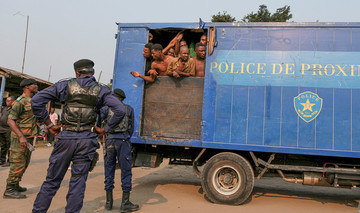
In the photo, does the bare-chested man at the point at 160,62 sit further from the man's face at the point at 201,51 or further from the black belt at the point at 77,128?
the black belt at the point at 77,128

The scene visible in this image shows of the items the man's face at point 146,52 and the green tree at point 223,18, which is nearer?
the man's face at point 146,52

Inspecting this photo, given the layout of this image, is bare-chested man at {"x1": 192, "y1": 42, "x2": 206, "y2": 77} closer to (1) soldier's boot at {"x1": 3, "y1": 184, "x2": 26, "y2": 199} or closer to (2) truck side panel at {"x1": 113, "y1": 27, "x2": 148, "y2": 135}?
(2) truck side panel at {"x1": 113, "y1": 27, "x2": 148, "y2": 135}

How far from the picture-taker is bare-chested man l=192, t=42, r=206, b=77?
16.5ft

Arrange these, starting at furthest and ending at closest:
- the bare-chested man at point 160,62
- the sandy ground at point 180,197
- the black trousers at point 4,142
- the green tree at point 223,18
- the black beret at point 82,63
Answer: the green tree at point 223,18
the black trousers at point 4,142
the bare-chested man at point 160,62
the sandy ground at point 180,197
the black beret at point 82,63

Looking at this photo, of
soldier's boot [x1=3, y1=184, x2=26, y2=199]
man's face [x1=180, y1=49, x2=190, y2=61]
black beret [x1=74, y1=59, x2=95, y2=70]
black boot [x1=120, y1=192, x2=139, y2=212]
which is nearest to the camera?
black beret [x1=74, y1=59, x2=95, y2=70]

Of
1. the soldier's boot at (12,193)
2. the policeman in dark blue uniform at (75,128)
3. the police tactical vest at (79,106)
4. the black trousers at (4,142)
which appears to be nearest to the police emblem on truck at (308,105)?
the policeman in dark blue uniform at (75,128)

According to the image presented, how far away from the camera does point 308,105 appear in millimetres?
4438

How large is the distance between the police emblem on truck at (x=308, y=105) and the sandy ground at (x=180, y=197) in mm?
1624

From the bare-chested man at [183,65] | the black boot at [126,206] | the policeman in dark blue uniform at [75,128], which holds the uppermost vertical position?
the bare-chested man at [183,65]

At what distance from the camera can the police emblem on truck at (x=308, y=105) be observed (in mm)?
4406

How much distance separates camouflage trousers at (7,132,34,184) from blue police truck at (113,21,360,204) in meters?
1.95

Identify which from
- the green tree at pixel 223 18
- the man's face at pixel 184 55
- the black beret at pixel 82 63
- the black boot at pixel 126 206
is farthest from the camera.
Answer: the green tree at pixel 223 18

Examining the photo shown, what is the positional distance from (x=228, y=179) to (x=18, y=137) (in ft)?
12.2

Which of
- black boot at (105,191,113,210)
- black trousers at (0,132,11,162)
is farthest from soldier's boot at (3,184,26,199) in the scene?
black trousers at (0,132,11,162)
